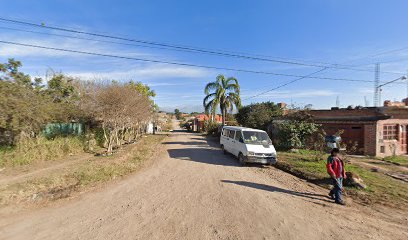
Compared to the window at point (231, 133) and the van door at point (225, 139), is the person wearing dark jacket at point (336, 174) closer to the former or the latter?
the window at point (231, 133)

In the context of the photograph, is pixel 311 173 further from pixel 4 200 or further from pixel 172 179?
pixel 4 200

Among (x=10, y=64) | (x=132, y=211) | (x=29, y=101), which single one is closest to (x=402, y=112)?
(x=132, y=211)

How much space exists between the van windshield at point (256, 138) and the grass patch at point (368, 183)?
52.4 inches

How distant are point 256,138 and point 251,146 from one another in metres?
0.98

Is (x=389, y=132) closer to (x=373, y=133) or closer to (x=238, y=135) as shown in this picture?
(x=373, y=133)

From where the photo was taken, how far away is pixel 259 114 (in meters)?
20.0

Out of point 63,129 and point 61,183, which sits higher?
point 63,129

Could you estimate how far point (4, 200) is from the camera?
5.85 metres

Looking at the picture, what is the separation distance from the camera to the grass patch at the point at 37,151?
10.2m

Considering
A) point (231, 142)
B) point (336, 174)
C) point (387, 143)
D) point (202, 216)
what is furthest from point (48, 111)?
point (387, 143)

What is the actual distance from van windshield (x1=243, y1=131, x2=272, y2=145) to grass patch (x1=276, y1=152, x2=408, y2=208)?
1.33 meters

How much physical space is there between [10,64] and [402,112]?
30526mm

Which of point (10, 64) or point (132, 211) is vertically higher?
point (10, 64)

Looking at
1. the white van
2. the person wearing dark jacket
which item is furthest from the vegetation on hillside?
the person wearing dark jacket
